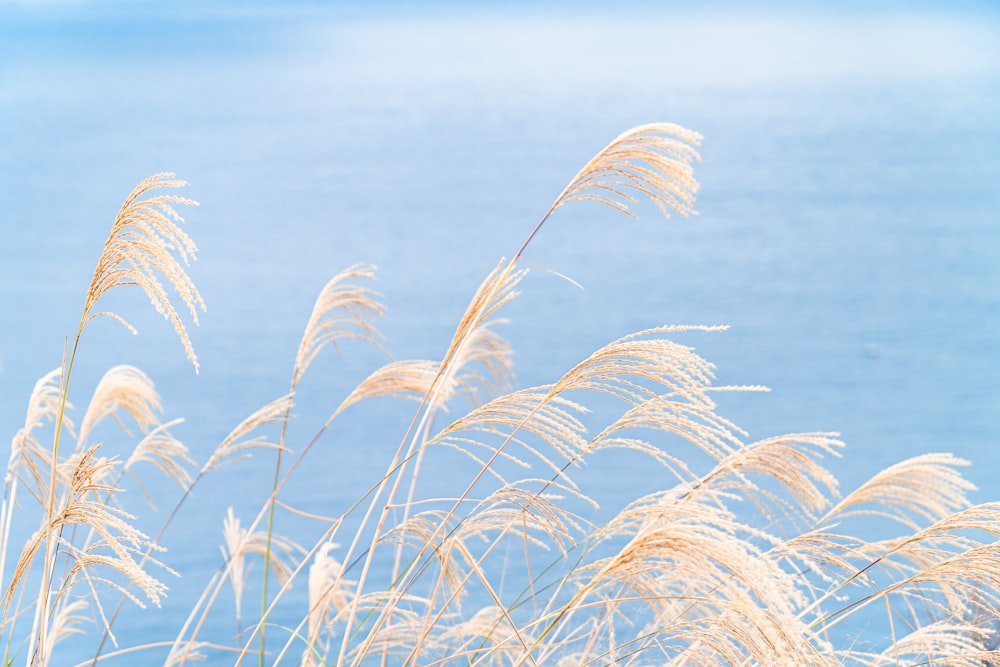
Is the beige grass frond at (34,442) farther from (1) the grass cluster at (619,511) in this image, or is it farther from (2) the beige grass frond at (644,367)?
(2) the beige grass frond at (644,367)

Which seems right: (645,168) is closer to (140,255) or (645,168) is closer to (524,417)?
(524,417)

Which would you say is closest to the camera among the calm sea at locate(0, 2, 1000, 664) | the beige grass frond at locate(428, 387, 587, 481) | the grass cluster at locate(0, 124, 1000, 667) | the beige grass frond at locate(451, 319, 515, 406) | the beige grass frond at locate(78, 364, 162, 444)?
the grass cluster at locate(0, 124, 1000, 667)

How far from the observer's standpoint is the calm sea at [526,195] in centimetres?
396

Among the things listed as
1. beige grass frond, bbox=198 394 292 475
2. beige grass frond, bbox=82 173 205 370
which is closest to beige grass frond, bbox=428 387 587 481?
beige grass frond, bbox=82 173 205 370

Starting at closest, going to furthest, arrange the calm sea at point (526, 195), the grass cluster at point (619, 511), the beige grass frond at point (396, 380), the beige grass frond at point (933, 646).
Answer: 1. the grass cluster at point (619, 511)
2. the beige grass frond at point (933, 646)
3. the beige grass frond at point (396, 380)
4. the calm sea at point (526, 195)

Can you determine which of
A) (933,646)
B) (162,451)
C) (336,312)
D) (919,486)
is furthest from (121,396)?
(933,646)

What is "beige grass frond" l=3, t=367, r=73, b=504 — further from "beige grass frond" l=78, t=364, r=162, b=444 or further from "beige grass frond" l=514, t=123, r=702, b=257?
"beige grass frond" l=514, t=123, r=702, b=257

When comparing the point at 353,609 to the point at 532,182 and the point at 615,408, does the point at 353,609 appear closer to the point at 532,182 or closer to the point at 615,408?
the point at 615,408

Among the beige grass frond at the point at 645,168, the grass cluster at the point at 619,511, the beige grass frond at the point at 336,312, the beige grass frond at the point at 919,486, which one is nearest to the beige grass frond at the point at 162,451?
the grass cluster at the point at 619,511

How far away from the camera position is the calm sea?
13.0 ft

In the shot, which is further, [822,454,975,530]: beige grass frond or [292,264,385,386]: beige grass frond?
[292,264,385,386]: beige grass frond

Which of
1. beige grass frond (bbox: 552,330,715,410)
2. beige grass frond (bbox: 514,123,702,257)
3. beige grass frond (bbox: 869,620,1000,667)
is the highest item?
beige grass frond (bbox: 514,123,702,257)

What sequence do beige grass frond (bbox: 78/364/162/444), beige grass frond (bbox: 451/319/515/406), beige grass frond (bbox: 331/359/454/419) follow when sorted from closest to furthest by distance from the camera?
beige grass frond (bbox: 331/359/454/419), beige grass frond (bbox: 78/364/162/444), beige grass frond (bbox: 451/319/515/406)

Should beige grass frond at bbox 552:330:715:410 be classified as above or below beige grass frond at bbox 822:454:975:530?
above
